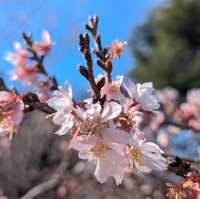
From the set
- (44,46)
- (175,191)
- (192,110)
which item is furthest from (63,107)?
(192,110)

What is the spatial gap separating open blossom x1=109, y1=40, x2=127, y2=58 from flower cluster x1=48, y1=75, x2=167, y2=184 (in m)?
0.12

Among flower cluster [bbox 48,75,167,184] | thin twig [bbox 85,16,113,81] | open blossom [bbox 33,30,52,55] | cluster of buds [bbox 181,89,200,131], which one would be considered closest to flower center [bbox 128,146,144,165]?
flower cluster [bbox 48,75,167,184]

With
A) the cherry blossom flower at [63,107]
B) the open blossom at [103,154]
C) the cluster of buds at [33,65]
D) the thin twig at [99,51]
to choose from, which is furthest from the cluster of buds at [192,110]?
the cherry blossom flower at [63,107]

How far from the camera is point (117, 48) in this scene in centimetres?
159

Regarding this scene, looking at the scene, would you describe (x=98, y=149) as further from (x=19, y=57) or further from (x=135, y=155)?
(x=19, y=57)

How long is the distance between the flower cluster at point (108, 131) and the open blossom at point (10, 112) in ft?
0.63

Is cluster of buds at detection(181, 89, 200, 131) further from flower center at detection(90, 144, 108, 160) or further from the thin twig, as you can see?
flower center at detection(90, 144, 108, 160)

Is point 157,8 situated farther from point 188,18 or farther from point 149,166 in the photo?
point 149,166

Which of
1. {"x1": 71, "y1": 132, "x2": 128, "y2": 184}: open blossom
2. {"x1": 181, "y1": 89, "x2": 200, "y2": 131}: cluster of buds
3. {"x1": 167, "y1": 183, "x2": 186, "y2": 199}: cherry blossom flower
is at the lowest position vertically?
{"x1": 167, "y1": 183, "x2": 186, "y2": 199}: cherry blossom flower

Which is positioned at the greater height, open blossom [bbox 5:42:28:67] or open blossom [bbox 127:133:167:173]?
open blossom [bbox 5:42:28:67]

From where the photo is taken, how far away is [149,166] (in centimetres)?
140

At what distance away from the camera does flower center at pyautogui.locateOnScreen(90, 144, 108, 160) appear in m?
1.29

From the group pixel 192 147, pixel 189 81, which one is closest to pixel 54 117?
pixel 192 147

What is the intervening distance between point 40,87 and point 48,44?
31cm
